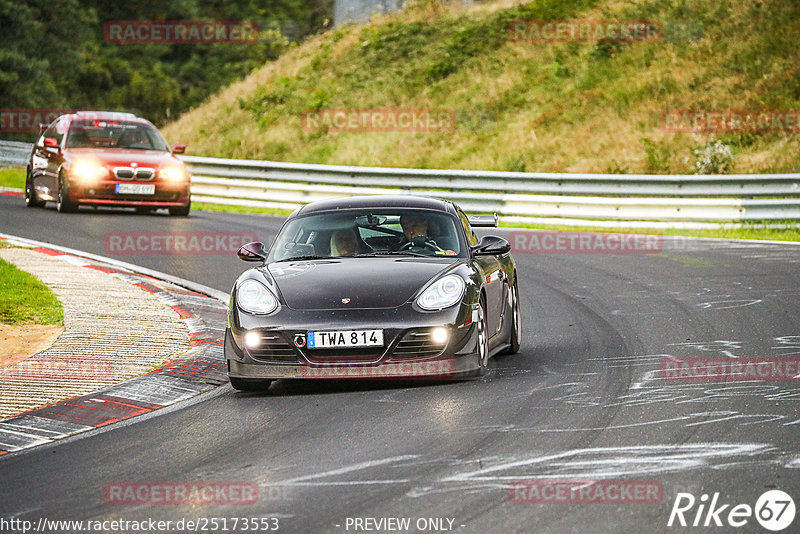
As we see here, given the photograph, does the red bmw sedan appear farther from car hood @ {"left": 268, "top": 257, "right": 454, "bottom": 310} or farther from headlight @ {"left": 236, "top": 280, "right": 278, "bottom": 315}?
headlight @ {"left": 236, "top": 280, "right": 278, "bottom": 315}

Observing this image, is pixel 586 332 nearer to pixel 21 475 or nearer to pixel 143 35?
pixel 21 475

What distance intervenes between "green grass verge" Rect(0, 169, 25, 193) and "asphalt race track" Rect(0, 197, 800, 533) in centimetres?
2023

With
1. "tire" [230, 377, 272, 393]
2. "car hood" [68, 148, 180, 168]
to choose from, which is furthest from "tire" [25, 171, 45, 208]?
"tire" [230, 377, 272, 393]

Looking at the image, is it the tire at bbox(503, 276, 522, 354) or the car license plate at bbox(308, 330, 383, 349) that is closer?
the car license plate at bbox(308, 330, 383, 349)

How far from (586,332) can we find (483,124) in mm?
21545

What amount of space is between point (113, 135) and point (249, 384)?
1461 centimetres

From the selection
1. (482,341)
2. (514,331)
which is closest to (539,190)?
(514,331)

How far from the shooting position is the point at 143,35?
6194 centimetres

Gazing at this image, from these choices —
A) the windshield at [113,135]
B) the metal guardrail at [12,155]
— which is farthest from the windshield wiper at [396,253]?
the metal guardrail at [12,155]

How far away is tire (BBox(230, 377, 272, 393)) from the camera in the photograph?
327 inches

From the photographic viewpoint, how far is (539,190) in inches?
899

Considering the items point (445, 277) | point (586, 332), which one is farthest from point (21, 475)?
point (586, 332)

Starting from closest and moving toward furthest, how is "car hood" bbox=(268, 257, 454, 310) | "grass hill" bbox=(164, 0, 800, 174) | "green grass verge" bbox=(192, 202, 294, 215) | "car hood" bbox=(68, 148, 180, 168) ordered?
"car hood" bbox=(268, 257, 454, 310) → "car hood" bbox=(68, 148, 180, 168) → "green grass verge" bbox=(192, 202, 294, 215) → "grass hill" bbox=(164, 0, 800, 174)

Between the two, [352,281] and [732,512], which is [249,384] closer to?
[352,281]
